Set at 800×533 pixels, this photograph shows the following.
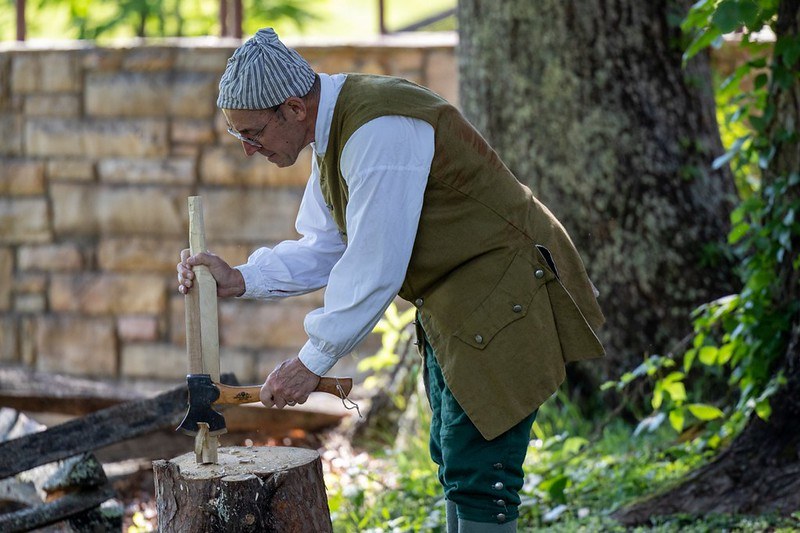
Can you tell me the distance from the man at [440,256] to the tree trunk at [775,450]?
47.1 inches

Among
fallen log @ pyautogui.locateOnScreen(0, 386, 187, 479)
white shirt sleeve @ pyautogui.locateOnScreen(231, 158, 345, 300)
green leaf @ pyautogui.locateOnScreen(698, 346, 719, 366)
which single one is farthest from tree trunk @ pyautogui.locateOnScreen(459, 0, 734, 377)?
white shirt sleeve @ pyautogui.locateOnScreen(231, 158, 345, 300)

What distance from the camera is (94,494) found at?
13.4 ft

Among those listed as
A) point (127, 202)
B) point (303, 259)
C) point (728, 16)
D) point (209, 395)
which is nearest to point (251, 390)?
point (209, 395)

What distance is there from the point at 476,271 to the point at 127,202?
4847mm

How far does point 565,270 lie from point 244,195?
4.39m

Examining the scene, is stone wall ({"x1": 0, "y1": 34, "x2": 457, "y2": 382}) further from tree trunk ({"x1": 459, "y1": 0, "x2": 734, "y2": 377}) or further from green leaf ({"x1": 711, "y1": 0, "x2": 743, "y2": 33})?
green leaf ({"x1": 711, "y1": 0, "x2": 743, "y2": 33})

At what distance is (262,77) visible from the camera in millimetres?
2582

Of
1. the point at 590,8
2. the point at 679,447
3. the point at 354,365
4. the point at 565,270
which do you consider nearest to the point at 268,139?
the point at 565,270

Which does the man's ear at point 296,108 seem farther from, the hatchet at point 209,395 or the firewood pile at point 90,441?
the firewood pile at point 90,441

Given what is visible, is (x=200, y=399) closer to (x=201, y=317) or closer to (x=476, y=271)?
(x=201, y=317)

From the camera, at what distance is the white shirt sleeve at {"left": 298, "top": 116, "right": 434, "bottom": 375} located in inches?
99.8

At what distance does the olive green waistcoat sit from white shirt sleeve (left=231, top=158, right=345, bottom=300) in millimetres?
319

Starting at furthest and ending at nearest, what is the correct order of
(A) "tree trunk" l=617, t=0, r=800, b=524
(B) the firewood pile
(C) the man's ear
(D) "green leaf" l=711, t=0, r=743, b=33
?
(B) the firewood pile
(A) "tree trunk" l=617, t=0, r=800, b=524
(D) "green leaf" l=711, t=0, r=743, b=33
(C) the man's ear

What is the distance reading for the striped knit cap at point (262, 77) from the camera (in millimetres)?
2584
